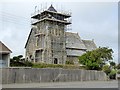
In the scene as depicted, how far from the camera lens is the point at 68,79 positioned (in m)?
38.1

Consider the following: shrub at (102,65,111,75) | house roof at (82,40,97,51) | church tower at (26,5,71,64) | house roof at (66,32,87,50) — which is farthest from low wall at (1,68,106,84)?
house roof at (82,40,97,51)

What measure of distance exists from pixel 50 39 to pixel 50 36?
33.4 inches

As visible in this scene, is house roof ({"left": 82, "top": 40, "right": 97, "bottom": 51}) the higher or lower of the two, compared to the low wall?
higher

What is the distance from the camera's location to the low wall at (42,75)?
30188 mm

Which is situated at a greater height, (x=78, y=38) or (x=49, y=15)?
(x=49, y=15)

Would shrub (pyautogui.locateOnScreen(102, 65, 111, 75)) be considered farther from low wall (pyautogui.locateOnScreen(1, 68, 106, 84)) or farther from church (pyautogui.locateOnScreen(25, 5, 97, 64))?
church (pyautogui.locateOnScreen(25, 5, 97, 64))

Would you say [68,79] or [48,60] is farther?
[48,60]

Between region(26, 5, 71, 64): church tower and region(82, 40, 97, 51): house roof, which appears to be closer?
region(26, 5, 71, 64): church tower

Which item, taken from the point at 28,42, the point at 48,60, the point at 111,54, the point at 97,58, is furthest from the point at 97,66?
Result: the point at 28,42

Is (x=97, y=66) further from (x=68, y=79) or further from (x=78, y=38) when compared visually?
(x=78, y=38)

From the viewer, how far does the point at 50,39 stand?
66750 mm

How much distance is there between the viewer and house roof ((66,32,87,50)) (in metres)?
75.1

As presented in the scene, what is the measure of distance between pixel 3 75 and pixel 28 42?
151ft

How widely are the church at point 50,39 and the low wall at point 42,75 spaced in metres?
24.3
